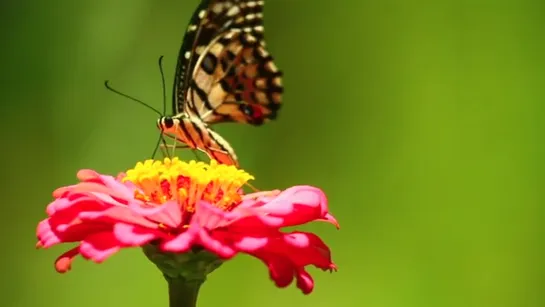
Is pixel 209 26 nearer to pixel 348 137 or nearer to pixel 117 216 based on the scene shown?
pixel 117 216

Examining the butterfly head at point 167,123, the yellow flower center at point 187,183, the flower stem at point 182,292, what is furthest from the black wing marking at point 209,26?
the flower stem at point 182,292

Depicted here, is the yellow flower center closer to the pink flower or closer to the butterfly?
the pink flower

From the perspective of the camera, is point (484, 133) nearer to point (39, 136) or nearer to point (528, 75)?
point (528, 75)

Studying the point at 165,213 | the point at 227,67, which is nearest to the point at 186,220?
the point at 165,213

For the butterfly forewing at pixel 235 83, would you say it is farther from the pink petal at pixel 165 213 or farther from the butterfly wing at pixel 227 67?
the pink petal at pixel 165 213

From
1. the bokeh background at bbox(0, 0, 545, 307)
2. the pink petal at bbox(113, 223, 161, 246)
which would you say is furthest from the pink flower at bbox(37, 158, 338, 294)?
the bokeh background at bbox(0, 0, 545, 307)

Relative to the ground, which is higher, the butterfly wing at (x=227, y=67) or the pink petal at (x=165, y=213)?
the butterfly wing at (x=227, y=67)
